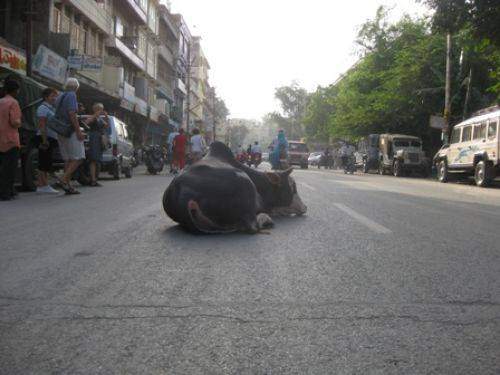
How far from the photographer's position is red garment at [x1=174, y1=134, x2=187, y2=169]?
844 inches

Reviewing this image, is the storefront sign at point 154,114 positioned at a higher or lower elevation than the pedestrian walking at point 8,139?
higher

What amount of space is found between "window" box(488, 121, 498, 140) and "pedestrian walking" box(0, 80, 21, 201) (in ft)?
52.9

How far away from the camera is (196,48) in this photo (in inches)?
3656

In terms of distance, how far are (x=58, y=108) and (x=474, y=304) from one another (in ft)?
28.2

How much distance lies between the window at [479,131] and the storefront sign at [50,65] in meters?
15.1

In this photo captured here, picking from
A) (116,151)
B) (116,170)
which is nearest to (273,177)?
(116,151)

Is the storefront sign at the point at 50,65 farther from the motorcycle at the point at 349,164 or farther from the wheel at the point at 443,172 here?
the motorcycle at the point at 349,164

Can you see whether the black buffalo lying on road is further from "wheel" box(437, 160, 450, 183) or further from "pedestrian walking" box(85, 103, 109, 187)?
"wheel" box(437, 160, 450, 183)

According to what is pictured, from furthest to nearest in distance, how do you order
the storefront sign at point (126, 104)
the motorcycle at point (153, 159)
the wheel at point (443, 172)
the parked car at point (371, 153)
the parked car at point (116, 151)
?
the parked car at point (371, 153) → the storefront sign at point (126, 104) → the wheel at point (443, 172) → the motorcycle at point (153, 159) → the parked car at point (116, 151)

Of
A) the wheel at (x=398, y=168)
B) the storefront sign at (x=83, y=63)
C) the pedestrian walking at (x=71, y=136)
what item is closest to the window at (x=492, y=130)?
the wheel at (x=398, y=168)

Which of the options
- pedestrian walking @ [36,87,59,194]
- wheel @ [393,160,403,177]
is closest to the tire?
pedestrian walking @ [36,87,59,194]

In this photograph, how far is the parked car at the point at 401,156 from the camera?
33562 mm

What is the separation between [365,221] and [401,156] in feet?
89.4

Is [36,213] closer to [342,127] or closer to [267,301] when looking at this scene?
[267,301]
